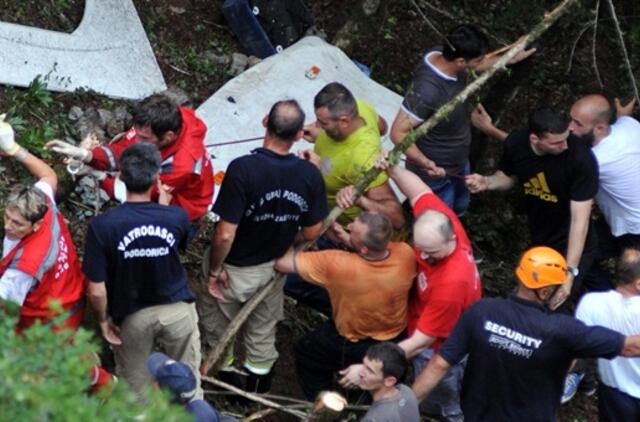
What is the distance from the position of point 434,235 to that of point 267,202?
3.17 ft

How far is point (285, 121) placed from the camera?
647cm

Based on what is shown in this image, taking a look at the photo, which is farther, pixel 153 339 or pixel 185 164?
pixel 185 164

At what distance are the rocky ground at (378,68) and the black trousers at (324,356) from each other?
1.41 ft

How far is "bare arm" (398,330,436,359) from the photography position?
21.7 feet

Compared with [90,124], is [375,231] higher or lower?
higher

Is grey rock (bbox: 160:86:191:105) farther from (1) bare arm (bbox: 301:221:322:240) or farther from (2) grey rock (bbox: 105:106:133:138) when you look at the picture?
(1) bare arm (bbox: 301:221:322:240)

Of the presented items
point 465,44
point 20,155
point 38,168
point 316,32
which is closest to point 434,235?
point 465,44

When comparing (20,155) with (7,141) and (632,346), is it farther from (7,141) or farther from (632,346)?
(632,346)

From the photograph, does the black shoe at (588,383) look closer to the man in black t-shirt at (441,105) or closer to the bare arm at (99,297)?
the man in black t-shirt at (441,105)

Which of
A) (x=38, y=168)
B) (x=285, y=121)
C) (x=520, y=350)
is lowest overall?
(x=520, y=350)

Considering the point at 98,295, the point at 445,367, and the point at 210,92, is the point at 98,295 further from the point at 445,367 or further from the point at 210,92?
the point at 210,92

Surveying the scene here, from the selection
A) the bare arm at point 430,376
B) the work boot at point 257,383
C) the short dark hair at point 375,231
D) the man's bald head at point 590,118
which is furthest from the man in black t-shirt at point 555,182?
the work boot at point 257,383

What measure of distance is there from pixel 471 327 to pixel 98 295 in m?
1.99

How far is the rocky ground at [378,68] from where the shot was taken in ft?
27.6
